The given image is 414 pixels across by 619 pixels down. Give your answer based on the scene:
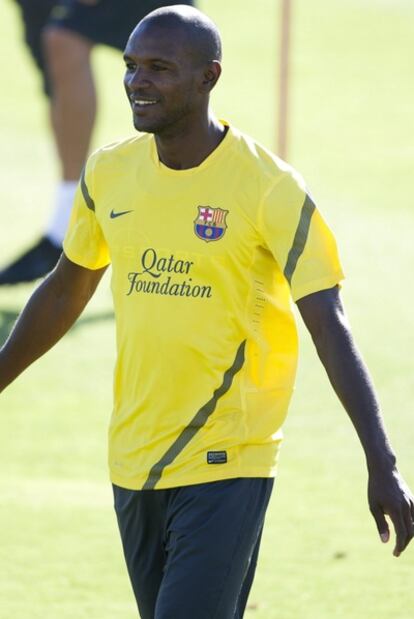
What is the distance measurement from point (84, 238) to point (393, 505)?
4.12ft

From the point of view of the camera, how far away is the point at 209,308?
14.1 ft

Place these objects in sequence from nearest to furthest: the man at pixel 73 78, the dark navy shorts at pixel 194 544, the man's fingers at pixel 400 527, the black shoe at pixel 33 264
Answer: the man's fingers at pixel 400 527, the dark navy shorts at pixel 194 544, the black shoe at pixel 33 264, the man at pixel 73 78

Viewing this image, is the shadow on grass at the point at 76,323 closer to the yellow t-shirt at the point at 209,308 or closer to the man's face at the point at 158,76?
the yellow t-shirt at the point at 209,308

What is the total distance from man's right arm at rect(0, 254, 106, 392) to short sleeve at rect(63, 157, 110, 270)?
4 centimetres

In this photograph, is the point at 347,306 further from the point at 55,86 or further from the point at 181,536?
the point at 181,536

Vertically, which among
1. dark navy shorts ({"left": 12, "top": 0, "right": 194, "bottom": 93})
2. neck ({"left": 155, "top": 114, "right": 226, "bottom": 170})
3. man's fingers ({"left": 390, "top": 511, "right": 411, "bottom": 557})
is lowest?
dark navy shorts ({"left": 12, "top": 0, "right": 194, "bottom": 93})

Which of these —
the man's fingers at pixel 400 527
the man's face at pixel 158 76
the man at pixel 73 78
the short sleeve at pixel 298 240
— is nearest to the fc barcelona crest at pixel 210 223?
the short sleeve at pixel 298 240

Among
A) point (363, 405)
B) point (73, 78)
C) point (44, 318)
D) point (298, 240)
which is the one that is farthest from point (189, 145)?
point (73, 78)

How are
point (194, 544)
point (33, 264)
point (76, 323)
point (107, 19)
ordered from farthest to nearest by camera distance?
point (107, 19)
point (33, 264)
point (76, 323)
point (194, 544)

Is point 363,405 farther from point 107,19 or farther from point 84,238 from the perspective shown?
point 107,19

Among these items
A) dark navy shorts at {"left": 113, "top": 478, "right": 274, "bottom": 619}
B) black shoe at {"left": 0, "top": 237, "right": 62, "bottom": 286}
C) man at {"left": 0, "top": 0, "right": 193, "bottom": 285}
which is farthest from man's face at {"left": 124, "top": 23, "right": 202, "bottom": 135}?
man at {"left": 0, "top": 0, "right": 193, "bottom": 285}

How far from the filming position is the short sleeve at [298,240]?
416 cm

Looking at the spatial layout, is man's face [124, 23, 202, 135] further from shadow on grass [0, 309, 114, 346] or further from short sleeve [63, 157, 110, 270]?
shadow on grass [0, 309, 114, 346]

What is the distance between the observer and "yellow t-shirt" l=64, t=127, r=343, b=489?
4.24m
